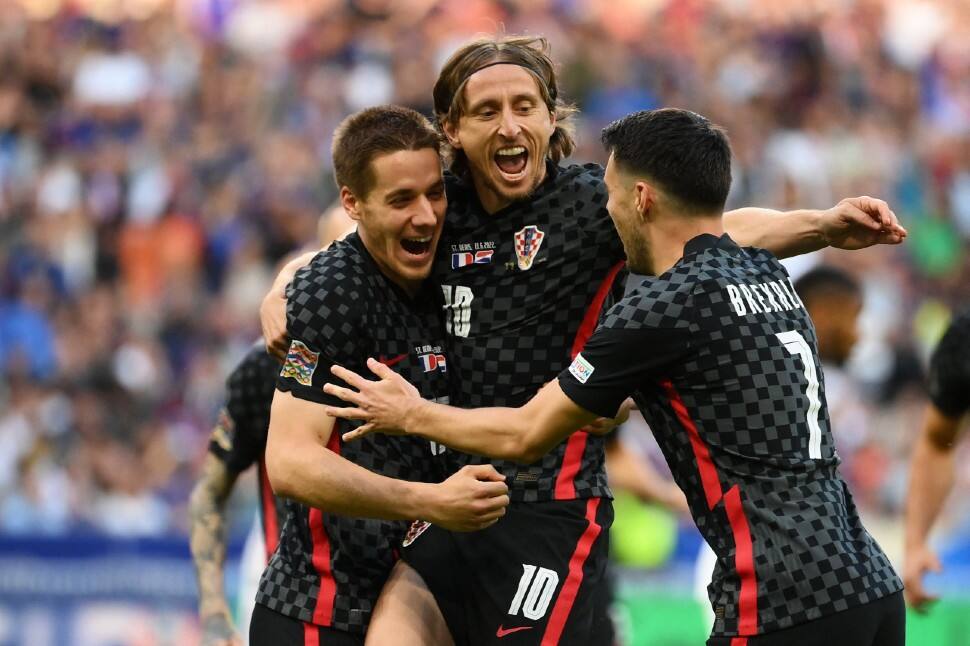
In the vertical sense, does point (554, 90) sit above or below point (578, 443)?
above

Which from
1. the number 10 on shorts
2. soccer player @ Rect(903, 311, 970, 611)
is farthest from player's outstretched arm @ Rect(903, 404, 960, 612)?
the number 10 on shorts

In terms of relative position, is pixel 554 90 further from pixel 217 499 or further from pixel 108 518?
pixel 108 518

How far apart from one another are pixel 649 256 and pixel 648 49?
11.6 m

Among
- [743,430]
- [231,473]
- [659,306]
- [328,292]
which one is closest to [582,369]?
[659,306]

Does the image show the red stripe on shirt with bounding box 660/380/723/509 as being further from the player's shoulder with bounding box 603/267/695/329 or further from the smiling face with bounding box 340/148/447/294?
the smiling face with bounding box 340/148/447/294

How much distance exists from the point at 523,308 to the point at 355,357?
0.61 meters

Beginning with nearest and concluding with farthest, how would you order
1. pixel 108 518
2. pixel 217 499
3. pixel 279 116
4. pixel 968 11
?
pixel 217 499, pixel 108 518, pixel 279 116, pixel 968 11

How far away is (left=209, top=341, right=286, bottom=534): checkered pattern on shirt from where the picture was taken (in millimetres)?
6523

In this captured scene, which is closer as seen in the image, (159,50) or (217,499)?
(217,499)

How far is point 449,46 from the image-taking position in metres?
15.6

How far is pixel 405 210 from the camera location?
523 centimetres

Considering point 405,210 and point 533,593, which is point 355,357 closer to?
point 405,210

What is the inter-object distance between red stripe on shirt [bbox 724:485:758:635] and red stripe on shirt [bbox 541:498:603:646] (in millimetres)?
835

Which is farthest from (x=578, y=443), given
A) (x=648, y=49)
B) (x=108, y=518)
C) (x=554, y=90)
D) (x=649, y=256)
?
(x=648, y=49)
